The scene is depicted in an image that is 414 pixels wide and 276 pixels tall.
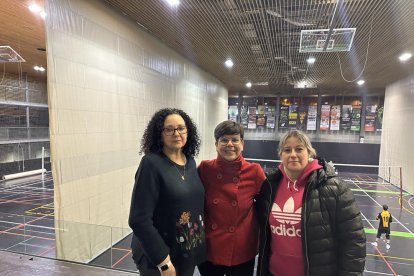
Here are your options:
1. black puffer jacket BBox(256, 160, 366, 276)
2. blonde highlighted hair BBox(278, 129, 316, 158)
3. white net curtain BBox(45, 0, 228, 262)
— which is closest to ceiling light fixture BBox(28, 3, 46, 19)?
white net curtain BBox(45, 0, 228, 262)

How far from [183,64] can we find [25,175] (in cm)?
878

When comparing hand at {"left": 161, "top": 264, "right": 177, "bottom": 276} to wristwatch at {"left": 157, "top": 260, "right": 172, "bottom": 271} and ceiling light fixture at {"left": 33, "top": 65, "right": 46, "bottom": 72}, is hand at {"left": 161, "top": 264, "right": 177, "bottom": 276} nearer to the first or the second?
wristwatch at {"left": 157, "top": 260, "right": 172, "bottom": 271}

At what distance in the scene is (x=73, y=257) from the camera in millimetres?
3602

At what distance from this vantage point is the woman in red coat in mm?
1648

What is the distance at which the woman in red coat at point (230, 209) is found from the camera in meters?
1.65

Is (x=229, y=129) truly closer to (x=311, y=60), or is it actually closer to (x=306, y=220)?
(x=306, y=220)

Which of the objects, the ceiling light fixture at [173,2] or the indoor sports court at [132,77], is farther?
the ceiling light fixture at [173,2]

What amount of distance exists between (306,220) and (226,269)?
633 millimetres

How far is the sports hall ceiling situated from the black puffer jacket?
362 cm

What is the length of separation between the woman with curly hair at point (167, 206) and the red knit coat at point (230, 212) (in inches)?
3.4

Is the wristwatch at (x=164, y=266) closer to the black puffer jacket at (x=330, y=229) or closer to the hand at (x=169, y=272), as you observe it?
the hand at (x=169, y=272)

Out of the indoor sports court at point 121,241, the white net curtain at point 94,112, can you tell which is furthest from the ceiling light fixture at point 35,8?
the indoor sports court at point 121,241

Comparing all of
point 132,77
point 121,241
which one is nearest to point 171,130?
point 121,241

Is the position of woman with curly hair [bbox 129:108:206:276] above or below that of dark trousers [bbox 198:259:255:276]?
above
